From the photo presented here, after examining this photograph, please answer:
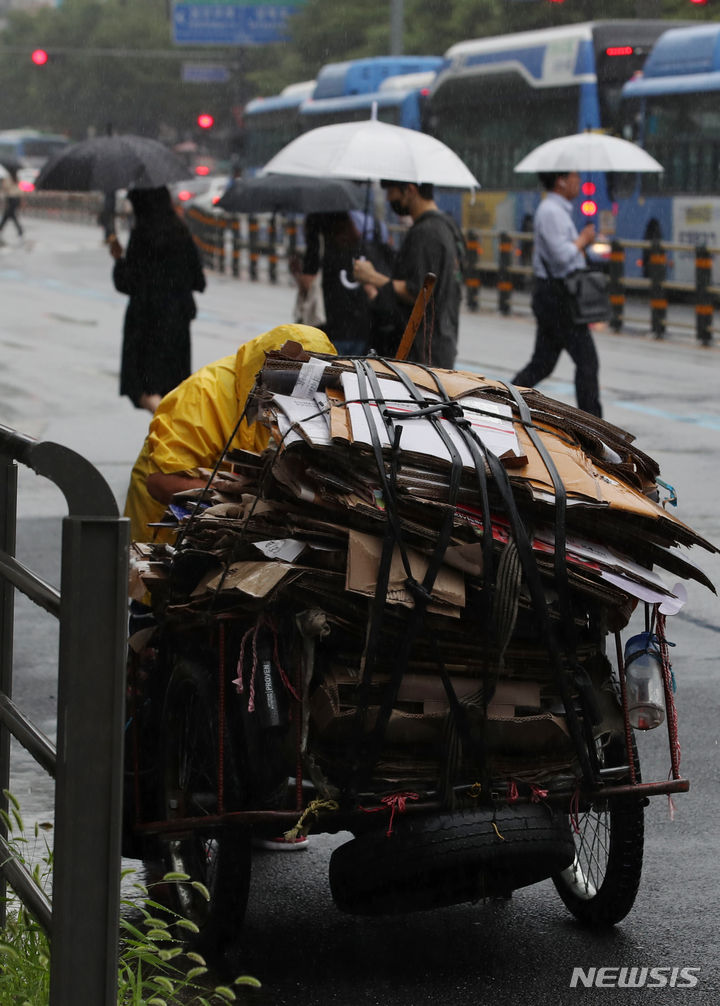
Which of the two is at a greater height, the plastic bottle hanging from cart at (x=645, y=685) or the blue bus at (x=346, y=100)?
the blue bus at (x=346, y=100)

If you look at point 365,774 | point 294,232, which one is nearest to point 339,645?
point 365,774

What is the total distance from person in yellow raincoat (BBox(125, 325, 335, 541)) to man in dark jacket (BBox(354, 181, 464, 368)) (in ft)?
12.6

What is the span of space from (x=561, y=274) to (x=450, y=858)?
8722mm

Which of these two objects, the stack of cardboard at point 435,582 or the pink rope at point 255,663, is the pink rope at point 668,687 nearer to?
the stack of cardboard at point 435,582

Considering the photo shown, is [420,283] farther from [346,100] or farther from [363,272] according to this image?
[346,100]

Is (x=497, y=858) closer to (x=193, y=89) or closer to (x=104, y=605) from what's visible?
(x=104, y=605)

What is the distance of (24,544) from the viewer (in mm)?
9000

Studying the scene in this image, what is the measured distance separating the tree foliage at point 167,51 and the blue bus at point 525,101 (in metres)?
16.7

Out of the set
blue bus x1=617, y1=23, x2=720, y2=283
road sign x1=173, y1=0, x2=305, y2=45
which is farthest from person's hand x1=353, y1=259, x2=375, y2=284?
road sign x1=173, y1=0, x2=305, y2=45

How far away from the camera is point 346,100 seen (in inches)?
1459

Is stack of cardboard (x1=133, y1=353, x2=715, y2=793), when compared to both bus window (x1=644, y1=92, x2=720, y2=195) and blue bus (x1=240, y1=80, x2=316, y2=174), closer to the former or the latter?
bus window (x1=644, y1=92, x2=720, y2=195)

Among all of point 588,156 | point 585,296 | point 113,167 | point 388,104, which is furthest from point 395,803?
point 388,104

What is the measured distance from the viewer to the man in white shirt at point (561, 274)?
475 inches

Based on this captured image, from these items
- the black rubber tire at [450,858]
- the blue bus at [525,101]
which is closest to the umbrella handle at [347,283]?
the black rubber tire at [450,858]
